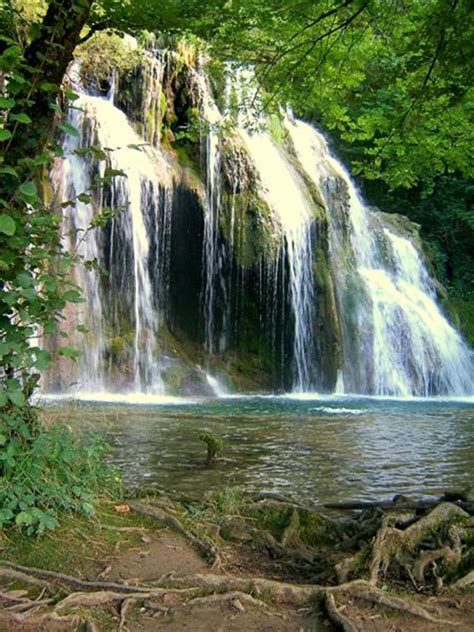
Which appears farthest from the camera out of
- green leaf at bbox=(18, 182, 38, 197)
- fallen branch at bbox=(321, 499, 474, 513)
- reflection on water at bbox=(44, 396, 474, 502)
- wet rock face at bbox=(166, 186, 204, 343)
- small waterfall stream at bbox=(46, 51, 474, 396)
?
wet rock face at bbox=(166, 186, 204, 343)

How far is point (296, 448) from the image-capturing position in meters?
9.29

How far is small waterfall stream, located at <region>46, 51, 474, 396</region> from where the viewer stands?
17.9m

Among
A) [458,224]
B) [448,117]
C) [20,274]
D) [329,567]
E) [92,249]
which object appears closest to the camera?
[20,274]

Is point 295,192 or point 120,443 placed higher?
point 295,192

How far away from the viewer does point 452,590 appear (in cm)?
345

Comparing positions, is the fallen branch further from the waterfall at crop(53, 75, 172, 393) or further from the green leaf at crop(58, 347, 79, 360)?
the waterfall at crop(53, 75, 172, 393)

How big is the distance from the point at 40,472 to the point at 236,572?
4.01 ft

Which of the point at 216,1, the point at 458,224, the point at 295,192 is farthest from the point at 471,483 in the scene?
the point at 458,224

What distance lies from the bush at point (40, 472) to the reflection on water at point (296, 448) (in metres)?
0.53

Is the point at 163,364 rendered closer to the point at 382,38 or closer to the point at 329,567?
the point at 382,38

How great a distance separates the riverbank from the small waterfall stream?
12.4 meters

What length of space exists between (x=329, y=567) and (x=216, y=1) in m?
3.93

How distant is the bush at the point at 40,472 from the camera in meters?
3.60

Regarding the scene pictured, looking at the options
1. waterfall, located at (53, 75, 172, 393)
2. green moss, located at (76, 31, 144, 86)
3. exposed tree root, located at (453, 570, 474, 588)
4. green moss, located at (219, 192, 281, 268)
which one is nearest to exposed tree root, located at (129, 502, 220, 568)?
exposed tree root, located at (453, 570, 474, 588)
